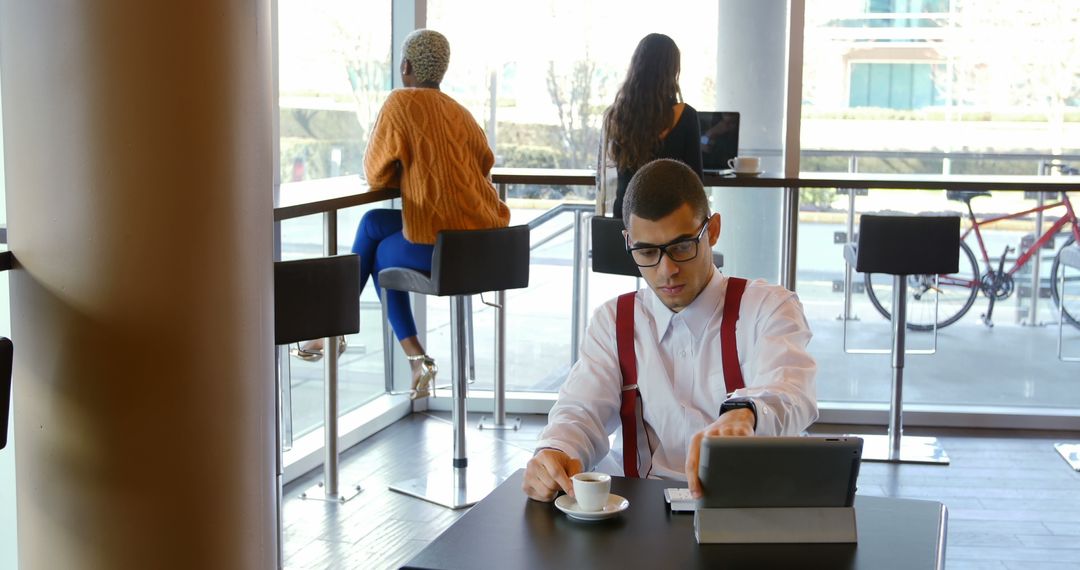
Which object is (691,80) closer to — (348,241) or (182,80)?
(348,241)

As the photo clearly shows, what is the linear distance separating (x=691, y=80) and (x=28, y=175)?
378 centimetres

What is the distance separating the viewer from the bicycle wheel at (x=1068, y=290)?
18.4 feet

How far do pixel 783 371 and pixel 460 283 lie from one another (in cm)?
221

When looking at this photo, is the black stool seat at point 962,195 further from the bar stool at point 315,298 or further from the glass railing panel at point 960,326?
the bar stool at point 315,298

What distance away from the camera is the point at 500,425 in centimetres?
554

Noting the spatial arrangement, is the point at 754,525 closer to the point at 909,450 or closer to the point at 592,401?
the point at 592,401

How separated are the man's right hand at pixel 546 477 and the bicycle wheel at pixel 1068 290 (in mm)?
4306

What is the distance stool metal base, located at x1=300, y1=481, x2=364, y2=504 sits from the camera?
14.7 ft

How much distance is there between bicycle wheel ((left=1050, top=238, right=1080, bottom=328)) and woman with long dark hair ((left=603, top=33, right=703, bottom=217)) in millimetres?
2002

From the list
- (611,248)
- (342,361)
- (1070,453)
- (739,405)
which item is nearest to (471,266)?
(611,248)

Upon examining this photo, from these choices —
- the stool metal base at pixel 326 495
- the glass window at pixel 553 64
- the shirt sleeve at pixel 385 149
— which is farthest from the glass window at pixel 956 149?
the stool metal base at pixel 326 495

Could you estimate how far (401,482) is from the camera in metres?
4.66

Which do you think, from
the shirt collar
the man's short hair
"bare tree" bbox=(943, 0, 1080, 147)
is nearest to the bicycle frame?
"bare tree" bbox=(943, 0, 1080, 147)

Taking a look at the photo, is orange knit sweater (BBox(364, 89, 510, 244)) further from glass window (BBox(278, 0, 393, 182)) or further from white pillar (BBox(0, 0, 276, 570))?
white pillar (BBox(0, 0, 276, 570))
